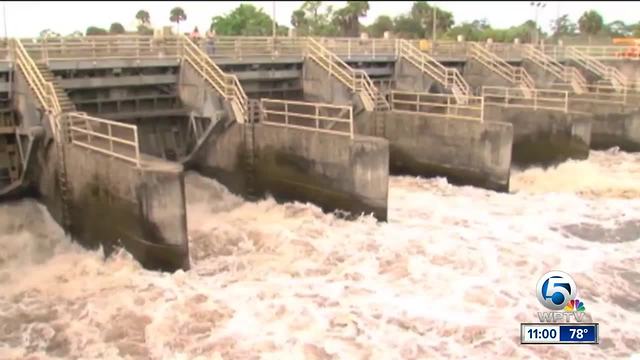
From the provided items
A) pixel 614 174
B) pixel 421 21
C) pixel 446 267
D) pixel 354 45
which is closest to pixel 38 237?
pixel 446 267

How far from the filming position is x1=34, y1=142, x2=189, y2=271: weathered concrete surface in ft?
38.8

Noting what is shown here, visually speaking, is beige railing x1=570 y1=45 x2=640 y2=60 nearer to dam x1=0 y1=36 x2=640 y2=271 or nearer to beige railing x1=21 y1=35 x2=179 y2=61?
dam x1=0 y1=36 x2=640 y2=271

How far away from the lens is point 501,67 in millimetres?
28156

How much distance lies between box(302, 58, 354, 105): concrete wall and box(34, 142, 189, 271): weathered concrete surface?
9.80m

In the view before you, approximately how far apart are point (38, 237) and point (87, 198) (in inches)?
62.3

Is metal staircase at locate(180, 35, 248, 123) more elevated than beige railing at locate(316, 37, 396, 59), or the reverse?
beige railing at locate(316, 37, 396, 59)

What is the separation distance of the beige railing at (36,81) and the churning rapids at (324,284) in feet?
8.10

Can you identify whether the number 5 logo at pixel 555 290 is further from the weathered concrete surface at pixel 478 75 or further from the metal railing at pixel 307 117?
the weathered concrete surface at pixel 478 75

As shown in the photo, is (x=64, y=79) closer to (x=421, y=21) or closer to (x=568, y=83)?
(x=568, y=83)

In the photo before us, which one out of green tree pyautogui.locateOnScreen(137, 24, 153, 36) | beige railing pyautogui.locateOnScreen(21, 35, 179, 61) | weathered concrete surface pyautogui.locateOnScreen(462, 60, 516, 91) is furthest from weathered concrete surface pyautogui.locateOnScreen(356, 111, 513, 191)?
green tree pyautogui.locateOnScreen(137, 24, 153, 36)

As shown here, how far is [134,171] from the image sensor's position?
38.9ft

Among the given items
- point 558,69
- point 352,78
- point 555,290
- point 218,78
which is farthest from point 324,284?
point 558,69

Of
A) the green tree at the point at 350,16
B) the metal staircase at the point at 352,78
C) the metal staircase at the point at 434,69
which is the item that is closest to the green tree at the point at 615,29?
the green tree at the point at 350,16

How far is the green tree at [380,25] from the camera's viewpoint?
8918cm
